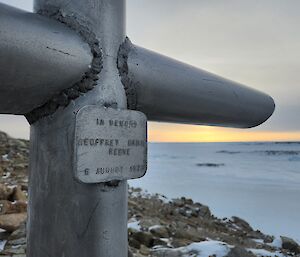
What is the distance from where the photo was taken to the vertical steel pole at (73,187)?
93 cm

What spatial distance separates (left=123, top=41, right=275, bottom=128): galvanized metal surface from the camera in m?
1.11

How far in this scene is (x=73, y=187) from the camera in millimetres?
926

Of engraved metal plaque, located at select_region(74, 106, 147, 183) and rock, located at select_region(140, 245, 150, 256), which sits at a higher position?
engraved metal plaque, located at select_region(74, 106, 147, 183)

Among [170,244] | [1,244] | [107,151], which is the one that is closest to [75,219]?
[107,151]

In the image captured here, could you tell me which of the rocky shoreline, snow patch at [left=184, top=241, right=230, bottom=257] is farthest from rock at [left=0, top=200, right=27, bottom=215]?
snow patch at [left=184, top=241, right=230, bottom=257]

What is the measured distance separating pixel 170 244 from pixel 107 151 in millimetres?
3231

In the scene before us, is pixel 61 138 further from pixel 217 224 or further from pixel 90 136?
pixel 217 224

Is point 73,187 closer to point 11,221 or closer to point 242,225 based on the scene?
point 11,221

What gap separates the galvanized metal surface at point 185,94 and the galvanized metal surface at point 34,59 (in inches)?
8.0

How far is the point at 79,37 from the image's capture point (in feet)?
3.11

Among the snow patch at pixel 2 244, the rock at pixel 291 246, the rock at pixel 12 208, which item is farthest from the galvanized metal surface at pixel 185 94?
the rock at pixel 291 246

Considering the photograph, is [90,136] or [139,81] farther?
[139,81]

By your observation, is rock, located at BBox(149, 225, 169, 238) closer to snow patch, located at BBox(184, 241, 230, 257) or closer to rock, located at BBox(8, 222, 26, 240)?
snow patch, located at BBox(184, 241, 230, 257)

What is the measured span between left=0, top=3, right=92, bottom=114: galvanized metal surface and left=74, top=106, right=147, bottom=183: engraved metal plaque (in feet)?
0.34
